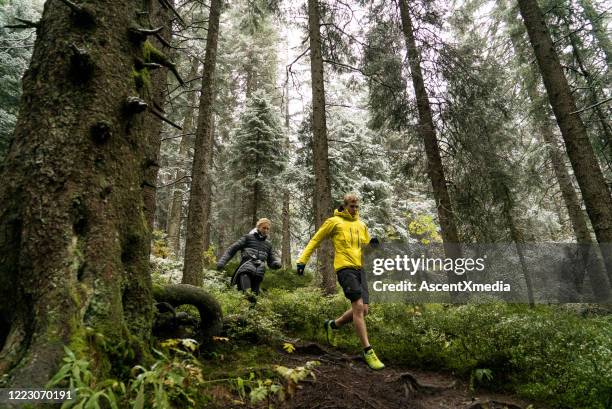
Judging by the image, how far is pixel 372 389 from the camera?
450 centimetres

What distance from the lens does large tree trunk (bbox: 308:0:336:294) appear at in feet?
33.7

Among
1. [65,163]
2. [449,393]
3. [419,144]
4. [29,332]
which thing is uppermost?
[419,144]

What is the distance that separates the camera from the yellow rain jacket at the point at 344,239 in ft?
18.4

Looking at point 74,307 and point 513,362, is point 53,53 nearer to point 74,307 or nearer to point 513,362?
point 74,307

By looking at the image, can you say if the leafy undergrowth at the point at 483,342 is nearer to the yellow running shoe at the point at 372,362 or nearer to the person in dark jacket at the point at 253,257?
the person in dark jacket at the point at 253,257

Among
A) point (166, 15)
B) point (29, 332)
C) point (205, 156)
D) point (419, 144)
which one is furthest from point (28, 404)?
point (419, 144)

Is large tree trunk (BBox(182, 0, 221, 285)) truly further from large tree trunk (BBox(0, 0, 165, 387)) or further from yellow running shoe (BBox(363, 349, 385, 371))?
large tree trunk (BBox(0, 0, 165, 387))

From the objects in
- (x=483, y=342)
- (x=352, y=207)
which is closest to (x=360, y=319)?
(x=352, y=207)

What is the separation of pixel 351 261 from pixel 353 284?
0.35 metres

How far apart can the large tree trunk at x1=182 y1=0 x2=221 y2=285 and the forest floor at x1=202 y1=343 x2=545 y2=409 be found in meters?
3.92

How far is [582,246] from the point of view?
11.9m

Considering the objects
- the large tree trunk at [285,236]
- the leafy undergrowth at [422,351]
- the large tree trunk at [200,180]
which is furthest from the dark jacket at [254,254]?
the large tree trunk at [285,236]

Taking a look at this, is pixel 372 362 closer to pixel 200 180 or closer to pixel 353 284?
pixel 353 284

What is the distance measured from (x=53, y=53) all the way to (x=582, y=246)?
47.9 ft
